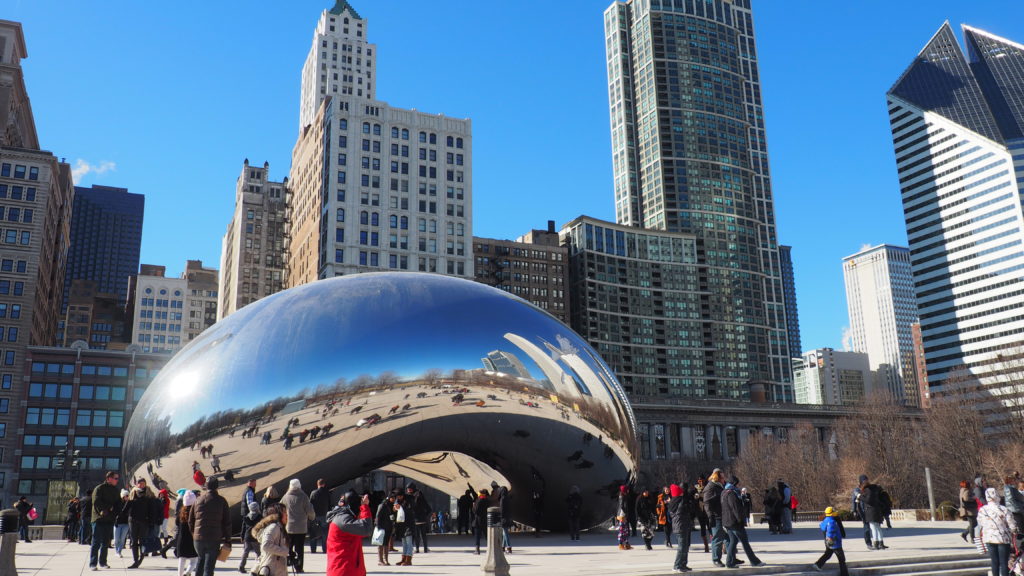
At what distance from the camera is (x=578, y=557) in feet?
55.1

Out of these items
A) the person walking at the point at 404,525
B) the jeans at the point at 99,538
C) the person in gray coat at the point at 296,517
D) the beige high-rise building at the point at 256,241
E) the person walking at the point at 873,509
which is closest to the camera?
the person in gray coat at the point at 296,517

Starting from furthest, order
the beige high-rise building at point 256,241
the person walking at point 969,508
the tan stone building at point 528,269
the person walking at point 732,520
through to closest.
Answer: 1. the tan stone building at point 528,269
2. the beige high-rise building at point 256,241
3. the person walking at point 969,508
4. the person walking at point 732,520

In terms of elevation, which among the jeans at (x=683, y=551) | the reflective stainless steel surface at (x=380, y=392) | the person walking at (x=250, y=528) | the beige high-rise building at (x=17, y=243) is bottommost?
the jeans at (x=683, y=551)

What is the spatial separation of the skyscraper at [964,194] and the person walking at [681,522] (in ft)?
570

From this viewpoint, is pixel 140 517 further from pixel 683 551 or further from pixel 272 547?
pixel 683 551

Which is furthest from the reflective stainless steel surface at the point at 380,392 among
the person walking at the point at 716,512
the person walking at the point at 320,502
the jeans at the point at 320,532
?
the person walking at the point at 716,512

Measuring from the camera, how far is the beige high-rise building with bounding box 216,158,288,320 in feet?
468

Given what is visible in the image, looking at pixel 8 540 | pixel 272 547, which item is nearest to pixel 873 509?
pixel 272 547

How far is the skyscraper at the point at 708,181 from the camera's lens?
6806 inches

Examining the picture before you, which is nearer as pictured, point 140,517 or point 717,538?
point 717,538

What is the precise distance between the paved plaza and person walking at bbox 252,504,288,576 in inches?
200

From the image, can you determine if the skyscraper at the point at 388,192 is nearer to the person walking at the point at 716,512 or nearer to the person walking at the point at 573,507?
the person walking at the point at 573,507

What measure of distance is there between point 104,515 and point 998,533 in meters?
16.3

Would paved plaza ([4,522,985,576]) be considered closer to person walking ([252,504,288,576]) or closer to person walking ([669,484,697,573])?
person walking ([669,484,697,573])
